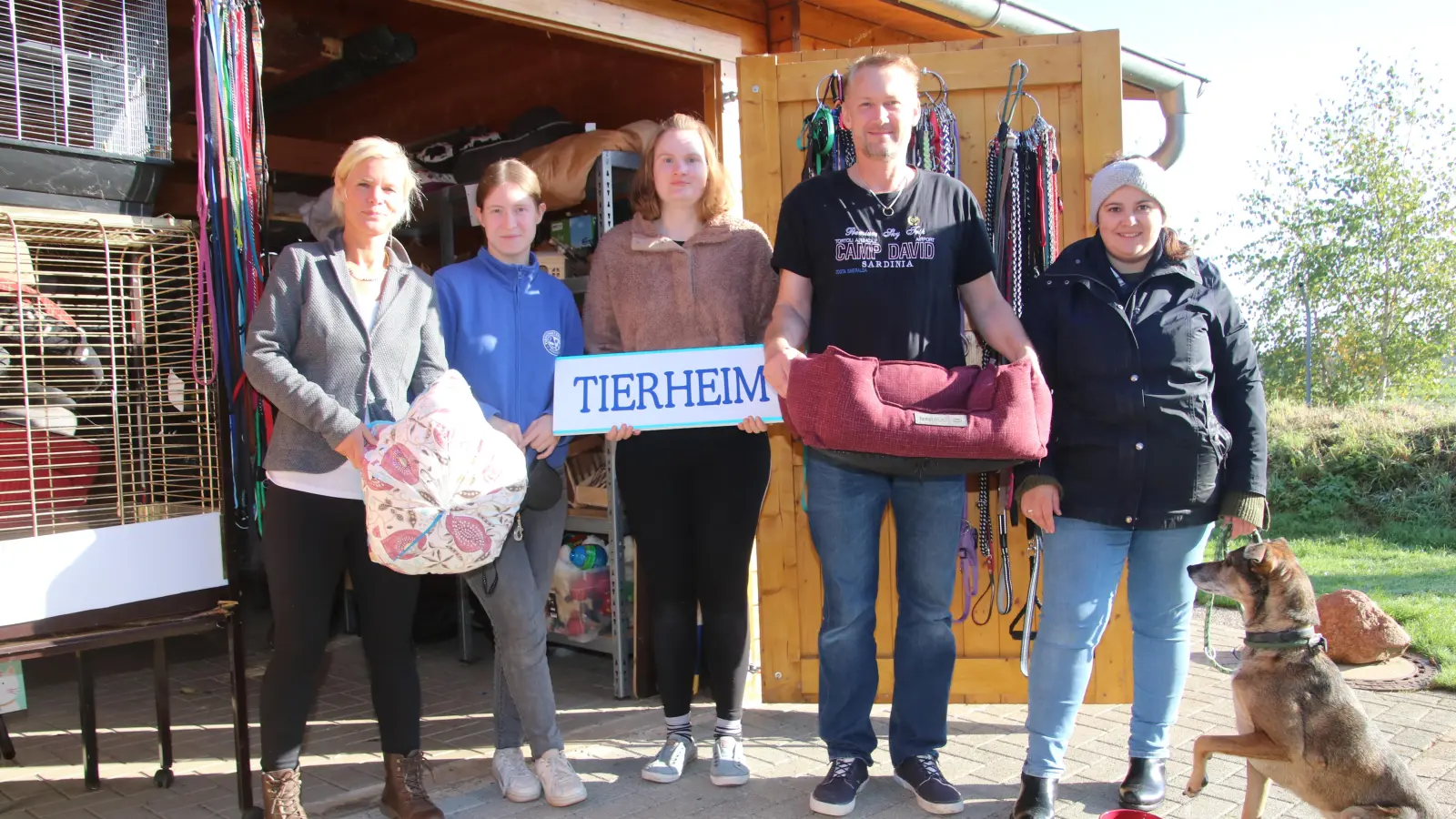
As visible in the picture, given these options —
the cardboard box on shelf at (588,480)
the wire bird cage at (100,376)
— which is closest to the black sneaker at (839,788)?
the cardboard box on shelf at (588,480)

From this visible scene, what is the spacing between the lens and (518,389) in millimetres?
3398

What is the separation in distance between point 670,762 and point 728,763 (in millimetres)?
209

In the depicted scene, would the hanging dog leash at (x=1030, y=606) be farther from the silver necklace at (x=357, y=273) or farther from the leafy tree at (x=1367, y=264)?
the leafy tree at (x=1367, y=264)

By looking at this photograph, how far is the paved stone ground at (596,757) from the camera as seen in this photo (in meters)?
3.42

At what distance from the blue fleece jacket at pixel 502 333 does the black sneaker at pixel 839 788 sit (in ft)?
4.51

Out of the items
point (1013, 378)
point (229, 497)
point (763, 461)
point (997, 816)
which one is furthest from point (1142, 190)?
point (229, 497)

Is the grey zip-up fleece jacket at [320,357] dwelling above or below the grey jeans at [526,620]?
above

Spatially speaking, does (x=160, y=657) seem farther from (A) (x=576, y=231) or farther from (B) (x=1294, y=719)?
(B) (x=1294, y=719)

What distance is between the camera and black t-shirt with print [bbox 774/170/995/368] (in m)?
3.18

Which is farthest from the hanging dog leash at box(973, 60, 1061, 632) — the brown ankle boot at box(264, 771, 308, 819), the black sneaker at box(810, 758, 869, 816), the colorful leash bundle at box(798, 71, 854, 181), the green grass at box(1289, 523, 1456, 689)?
the green grass at box(1289, 523, 1456, 689)

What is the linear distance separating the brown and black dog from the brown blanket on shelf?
3.26 m

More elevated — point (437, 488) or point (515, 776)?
point (437, 488)

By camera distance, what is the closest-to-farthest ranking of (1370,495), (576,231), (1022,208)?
1. (1022,208)
2. (576,231)
3. (1370,495)

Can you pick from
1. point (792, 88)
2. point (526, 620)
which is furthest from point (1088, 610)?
point (792, 88)
